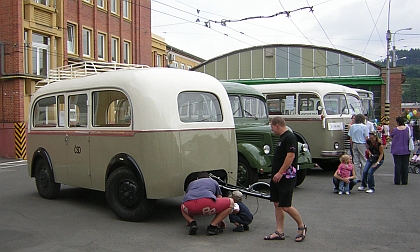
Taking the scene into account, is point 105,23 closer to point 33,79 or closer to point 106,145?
point 33,79

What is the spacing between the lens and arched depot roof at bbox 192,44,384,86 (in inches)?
1542

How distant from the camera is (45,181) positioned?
32.8 ft

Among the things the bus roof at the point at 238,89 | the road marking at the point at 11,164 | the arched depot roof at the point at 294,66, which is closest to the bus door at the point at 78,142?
the bus roof at the point at 238,89

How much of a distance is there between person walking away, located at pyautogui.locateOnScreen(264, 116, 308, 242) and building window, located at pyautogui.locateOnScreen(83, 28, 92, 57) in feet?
75.7

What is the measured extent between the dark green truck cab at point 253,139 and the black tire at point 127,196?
299 centimetres

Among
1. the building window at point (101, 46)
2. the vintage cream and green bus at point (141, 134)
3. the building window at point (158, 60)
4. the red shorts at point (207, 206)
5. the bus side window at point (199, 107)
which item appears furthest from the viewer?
the building window at point (158, 60)

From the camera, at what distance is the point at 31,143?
10.3m

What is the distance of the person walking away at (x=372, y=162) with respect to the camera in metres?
10.7

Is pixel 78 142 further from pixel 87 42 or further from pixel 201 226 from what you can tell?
pixel 87 42

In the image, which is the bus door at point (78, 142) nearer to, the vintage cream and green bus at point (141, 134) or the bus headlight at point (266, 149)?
the vintage cream and green bus at point (141, 134)

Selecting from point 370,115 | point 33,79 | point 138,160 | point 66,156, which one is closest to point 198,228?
point 138,160

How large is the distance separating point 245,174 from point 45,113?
4.52 meters

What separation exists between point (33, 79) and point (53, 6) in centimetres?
437

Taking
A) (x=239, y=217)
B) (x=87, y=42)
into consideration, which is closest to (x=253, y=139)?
(x=239, y=217)
